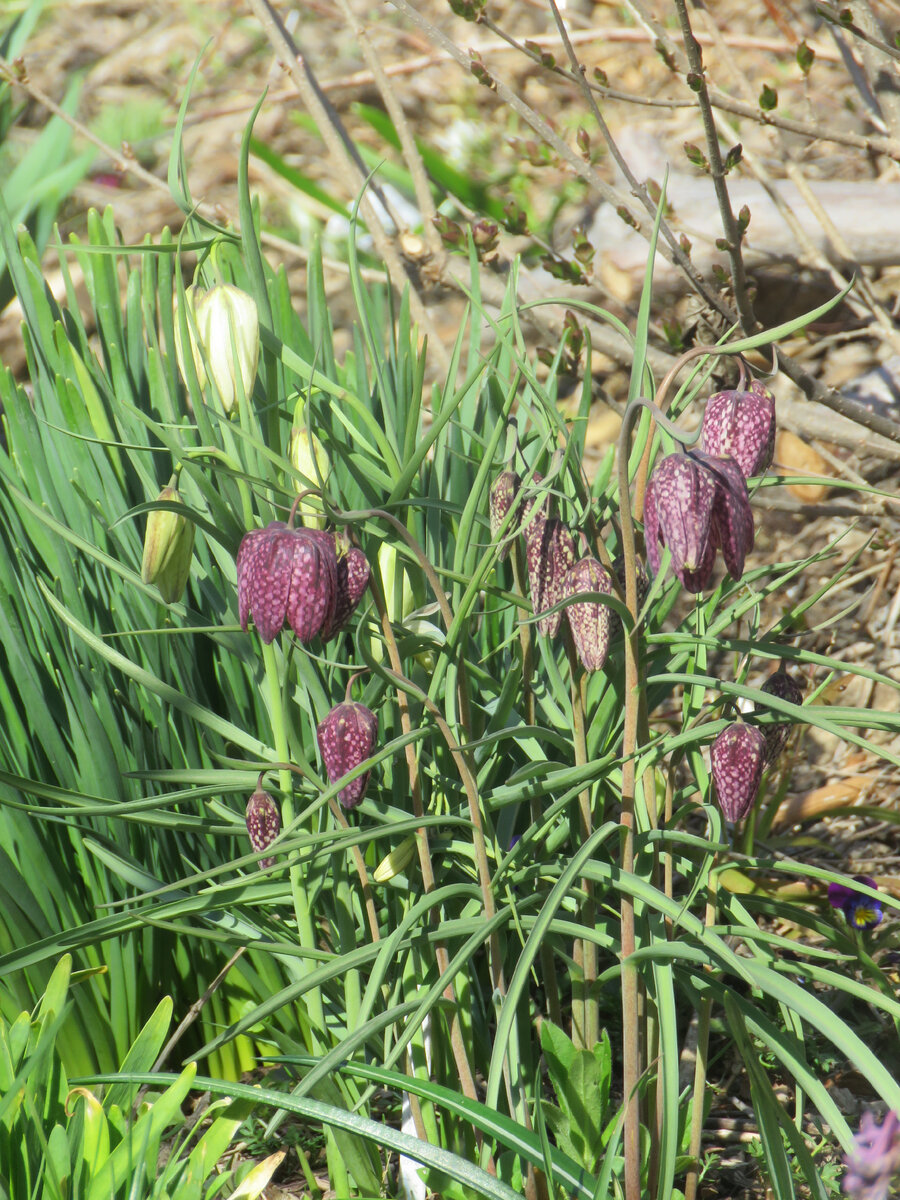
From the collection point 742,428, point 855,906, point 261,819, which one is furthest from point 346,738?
point 855,906

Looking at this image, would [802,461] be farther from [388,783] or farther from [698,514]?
[698,514]

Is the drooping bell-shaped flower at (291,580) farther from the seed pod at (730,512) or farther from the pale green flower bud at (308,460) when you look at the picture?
the seed pod at (730,512)

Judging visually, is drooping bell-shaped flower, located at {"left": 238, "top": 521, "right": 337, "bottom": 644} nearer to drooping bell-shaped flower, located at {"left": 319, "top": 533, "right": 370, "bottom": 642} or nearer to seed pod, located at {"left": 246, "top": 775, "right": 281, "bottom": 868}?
drooping bell-shaped flower, located at {"left": 319, "top": 533, "right": 370, "bottom": 642}

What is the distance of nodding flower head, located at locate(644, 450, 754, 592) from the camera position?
86 cm

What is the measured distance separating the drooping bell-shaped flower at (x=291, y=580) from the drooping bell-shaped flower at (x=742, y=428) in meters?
0.39

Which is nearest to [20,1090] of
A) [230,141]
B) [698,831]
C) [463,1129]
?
[463,1129]

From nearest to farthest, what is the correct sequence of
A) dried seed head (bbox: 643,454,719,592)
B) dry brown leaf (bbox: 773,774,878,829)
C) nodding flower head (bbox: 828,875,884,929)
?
1. dried seed head (bbox: 643,454,719,592)
2. nodding flower head (bbox: 828,875,884,929)
3. dry brown leaf (bbox: 773,774,878,829)

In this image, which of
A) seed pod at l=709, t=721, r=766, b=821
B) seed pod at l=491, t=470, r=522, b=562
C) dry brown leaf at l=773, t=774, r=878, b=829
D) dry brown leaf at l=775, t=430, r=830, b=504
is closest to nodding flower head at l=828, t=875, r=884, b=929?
dry brown leaf at l=773, t=774, r=878, b=829

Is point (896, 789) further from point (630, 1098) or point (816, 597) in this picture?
point (630, 1098)

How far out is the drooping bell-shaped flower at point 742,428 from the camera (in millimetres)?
994

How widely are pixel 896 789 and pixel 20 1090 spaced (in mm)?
1650

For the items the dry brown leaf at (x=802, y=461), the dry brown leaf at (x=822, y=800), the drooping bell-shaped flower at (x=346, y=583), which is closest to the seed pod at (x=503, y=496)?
the drooping bell-shaped flower at (x=346, y=583)

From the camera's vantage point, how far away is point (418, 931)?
1.10 metres

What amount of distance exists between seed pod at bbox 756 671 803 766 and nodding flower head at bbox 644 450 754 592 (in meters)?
0.25
